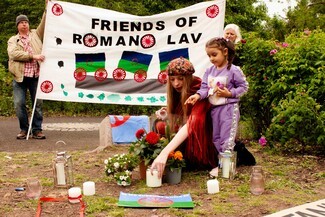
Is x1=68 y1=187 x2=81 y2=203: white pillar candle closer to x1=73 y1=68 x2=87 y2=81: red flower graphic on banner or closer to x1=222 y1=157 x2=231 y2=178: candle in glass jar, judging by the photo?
x1=222 y1=157 x2=231 y2=178: candle in glass jar

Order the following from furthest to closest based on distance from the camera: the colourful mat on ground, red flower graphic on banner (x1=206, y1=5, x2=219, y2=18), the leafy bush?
red flower graphic on banner (x1=206, y1=5, x2=219, y2=18)
the leafy bush
the colourful mat on ground

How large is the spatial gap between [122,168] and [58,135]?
3.55 metres

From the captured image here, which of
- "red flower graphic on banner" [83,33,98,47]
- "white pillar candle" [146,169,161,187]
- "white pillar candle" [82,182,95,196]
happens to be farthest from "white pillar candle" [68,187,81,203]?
"red flower graphic on banner" [83,33,98,47]

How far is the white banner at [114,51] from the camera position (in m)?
7.29

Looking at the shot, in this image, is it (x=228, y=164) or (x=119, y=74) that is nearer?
(x=228, y=164)

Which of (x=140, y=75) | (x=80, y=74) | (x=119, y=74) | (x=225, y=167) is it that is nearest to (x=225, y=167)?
(x=225, y=167)

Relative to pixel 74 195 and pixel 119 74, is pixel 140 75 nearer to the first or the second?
pixel 119 74

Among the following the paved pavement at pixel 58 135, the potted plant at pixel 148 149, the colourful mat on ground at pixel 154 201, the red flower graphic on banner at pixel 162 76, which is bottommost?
the colourful mat on ground at pixel 154 201

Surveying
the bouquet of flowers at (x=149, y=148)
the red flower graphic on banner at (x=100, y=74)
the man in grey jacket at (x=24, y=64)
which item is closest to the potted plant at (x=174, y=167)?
the bouquet of flowers at (x=149, y=148)

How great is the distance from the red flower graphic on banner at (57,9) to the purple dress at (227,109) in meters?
3.21

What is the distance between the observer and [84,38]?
7379 millimetres

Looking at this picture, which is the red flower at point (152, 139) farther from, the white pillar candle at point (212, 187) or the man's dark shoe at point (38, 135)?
the man's dark shoe at point (38, 135)

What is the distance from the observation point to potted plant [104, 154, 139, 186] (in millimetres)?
4562

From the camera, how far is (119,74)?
7.45 m
